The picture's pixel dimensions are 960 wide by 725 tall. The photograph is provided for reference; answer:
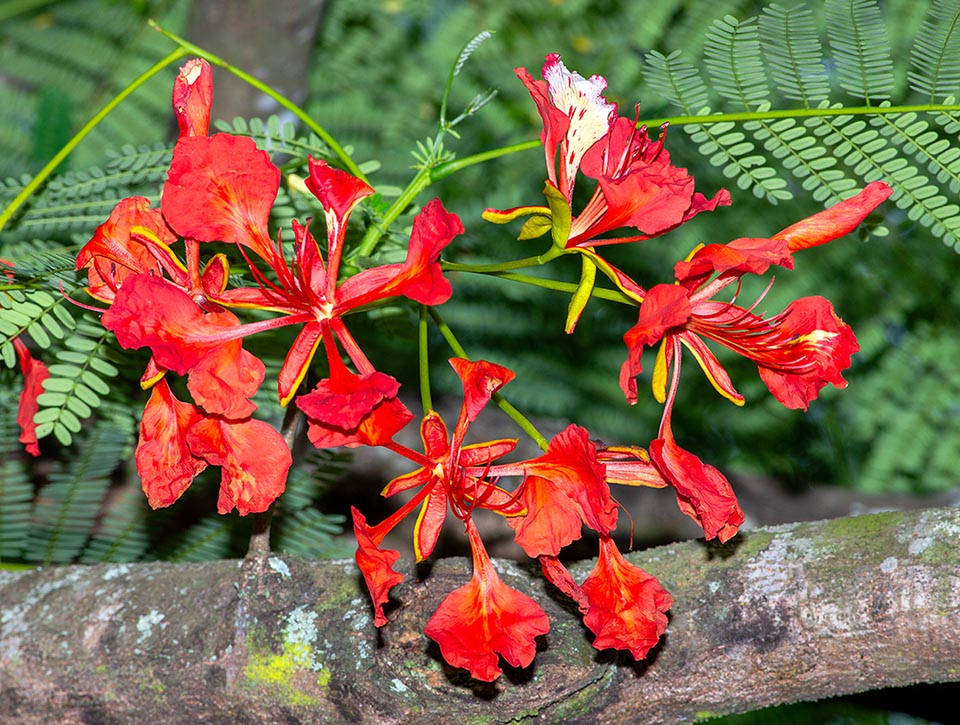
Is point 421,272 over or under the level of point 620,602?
over

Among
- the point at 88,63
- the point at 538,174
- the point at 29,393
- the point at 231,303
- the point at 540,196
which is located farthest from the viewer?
the point at 88,63

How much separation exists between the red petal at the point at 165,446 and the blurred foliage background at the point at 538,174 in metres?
0.90

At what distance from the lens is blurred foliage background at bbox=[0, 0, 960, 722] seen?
2.09 m

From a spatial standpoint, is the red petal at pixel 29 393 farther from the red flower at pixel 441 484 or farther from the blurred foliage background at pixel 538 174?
the blurred foliage background at pixel 538 174

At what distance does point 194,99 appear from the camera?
0.92m

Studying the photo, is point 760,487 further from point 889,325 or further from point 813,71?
point 813,71

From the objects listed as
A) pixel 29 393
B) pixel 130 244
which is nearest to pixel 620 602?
pixel 130 244

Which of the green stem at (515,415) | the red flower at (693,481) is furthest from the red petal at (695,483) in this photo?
the green stem at (515,415)

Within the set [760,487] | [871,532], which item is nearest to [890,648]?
[871,532]

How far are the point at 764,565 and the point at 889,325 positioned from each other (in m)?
1.59

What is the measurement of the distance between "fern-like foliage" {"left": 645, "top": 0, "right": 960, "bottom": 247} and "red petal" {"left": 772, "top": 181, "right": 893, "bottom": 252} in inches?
6.2

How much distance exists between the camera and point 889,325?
8.02 ft

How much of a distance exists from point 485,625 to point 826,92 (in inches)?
28.7

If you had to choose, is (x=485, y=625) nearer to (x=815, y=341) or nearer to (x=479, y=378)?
(x=479, y=378)
